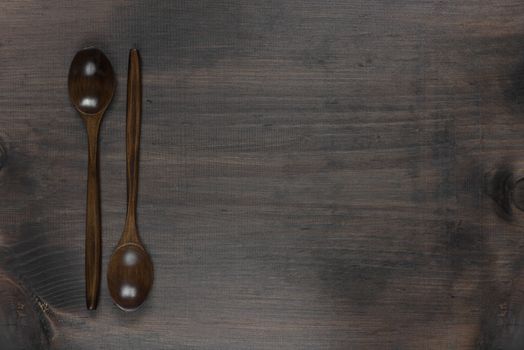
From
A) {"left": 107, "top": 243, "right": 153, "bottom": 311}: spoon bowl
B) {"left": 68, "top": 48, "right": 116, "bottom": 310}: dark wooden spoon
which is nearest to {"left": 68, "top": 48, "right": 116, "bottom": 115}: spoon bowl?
{"left": 68, "top": 48, "right": 116, "bottom": 310}: dark wooden spoon

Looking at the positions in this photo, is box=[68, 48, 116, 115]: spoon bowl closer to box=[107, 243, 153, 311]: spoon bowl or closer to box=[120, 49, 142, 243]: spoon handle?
box=[120, 49, 142, 243]: spoon handle

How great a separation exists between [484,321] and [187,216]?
48 cm

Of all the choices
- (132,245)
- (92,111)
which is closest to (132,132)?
(92,111)

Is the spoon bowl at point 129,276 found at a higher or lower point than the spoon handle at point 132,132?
lower

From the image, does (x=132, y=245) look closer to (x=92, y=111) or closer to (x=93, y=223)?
(x=93, y=223)

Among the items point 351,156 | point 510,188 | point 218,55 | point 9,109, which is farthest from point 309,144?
point 9,109

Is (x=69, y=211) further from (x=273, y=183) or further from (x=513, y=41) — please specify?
(x=513, y=41)

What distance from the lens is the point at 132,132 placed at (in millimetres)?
810

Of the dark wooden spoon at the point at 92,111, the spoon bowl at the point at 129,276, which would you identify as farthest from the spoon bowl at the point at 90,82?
the spoon bowl at the point at 129,276

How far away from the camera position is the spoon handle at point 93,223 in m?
0.81

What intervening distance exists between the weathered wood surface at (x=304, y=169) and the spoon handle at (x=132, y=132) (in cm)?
2

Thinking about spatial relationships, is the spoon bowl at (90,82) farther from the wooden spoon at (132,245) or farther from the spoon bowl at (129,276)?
the spoon bowl at (129,276)

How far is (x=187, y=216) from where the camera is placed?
821mm

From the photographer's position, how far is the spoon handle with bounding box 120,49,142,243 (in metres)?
0.81
